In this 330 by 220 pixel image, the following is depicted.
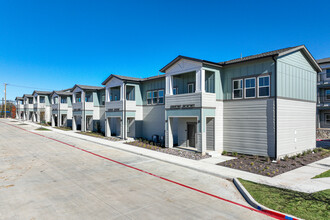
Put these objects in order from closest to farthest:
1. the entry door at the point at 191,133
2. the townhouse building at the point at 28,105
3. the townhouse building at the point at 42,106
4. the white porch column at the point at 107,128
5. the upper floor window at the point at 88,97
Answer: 1. the entry door at the point at 191,133
2. the white porch column at the point at 107,128
3. the upper floor window at the point at 88,97
4. the townhouse building at the point at 42,106
5. the townhouse building at the point at 28,105

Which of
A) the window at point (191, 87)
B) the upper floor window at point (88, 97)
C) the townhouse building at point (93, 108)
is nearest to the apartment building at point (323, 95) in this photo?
the window at point (191, 87)

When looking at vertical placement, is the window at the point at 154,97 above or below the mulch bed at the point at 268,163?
above

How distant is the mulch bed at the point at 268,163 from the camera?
41.4ft

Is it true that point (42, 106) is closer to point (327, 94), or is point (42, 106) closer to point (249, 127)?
point (249, 127)

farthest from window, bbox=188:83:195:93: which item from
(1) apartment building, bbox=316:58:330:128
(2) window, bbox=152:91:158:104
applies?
(1) apartment building, bbox=316:58:330:128

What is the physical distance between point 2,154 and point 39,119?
37.6m

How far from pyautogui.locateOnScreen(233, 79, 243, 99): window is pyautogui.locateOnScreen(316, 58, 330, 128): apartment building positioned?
889 inches

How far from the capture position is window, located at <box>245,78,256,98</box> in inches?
640

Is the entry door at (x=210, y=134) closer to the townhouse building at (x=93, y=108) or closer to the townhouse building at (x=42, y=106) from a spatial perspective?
the townhouse building at (x=93, y=108)

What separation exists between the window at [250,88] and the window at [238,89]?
40 centimetres

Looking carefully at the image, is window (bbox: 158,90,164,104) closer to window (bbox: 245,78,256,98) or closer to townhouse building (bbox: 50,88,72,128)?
window (bbox: 245,78,256,98)

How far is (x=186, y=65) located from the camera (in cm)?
1786

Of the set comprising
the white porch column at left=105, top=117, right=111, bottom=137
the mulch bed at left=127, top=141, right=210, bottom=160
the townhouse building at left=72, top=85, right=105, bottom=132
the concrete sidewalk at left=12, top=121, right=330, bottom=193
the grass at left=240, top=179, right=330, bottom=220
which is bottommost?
the concrete sidewalk at left=12, top=121, right=330, bottom=193

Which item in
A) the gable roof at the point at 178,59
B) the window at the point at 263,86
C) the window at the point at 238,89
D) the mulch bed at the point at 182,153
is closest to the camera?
the window at the point at 263,86
